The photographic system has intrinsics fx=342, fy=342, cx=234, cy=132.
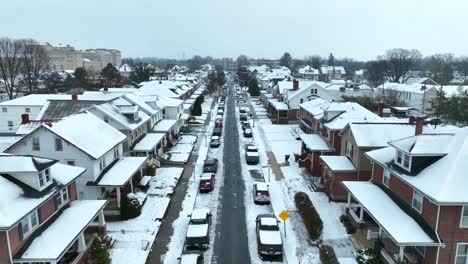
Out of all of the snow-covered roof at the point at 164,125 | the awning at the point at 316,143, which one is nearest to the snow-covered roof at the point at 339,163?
the awning at the point at 316,143

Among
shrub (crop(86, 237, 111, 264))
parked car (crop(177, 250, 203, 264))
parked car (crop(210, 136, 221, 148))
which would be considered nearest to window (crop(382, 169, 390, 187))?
parked car (crop(177, 250, 203, 264))

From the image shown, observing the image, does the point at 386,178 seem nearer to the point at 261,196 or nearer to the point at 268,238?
the point at 268,238

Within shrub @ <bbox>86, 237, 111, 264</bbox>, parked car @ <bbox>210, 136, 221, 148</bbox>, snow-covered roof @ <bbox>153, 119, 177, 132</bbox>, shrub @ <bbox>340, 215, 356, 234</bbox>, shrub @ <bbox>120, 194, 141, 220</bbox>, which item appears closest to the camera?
shrub @ <bbox>86, 237, 111, 264</bbox>

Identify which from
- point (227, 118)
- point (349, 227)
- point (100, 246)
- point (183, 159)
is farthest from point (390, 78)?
point (100, 246)

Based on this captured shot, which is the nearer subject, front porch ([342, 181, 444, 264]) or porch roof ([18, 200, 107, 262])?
porch roof ([18, 200, 107, 262])

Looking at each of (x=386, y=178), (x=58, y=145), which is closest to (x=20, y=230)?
(x=58, y=145)

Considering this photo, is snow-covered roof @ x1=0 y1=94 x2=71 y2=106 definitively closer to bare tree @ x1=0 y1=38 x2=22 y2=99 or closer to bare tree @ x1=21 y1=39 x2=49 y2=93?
bare tree @ x1=0 y1=38 x2=22 y2=99
